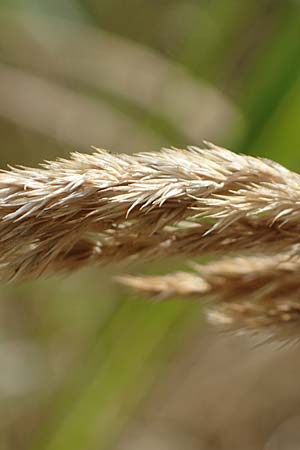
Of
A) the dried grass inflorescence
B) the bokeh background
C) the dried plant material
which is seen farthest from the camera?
the bokeh background

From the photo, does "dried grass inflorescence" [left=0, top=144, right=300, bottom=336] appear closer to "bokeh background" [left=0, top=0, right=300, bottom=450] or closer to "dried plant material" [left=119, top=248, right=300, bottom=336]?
"dried plant material" [left=119, top=248, right=300, bottom=336]

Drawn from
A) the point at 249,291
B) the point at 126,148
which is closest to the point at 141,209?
the point at 249,291

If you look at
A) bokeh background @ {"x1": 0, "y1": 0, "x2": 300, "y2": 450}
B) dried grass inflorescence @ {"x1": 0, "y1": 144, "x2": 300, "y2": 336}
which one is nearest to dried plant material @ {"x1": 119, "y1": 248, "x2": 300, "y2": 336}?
dried grass inflorescence @ {"x1": 0, "y1": 144, "x2": 300, "y2": 336}

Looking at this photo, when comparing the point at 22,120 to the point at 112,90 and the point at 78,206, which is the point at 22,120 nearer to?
the point at 112,90

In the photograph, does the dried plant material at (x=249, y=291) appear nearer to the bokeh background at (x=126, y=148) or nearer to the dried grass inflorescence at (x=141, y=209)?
the dried grass inflorescence at (x=141, y=209)

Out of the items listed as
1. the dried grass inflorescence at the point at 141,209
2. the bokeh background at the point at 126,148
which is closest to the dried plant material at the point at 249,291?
the dried grass inflorescence at the point at 141,209

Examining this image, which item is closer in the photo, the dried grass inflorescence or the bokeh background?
the dried grass inflorescence
